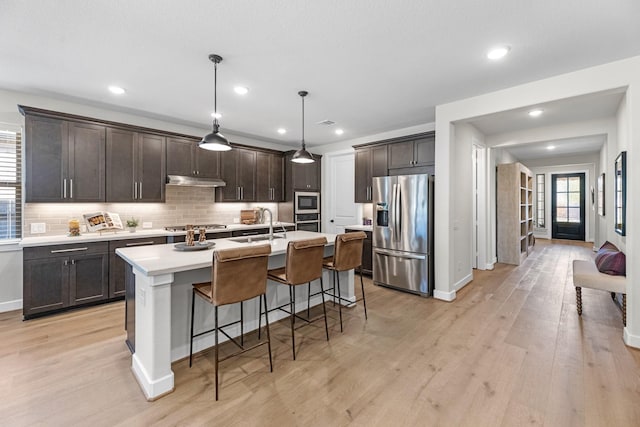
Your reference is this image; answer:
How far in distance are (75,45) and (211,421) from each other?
10.2ft

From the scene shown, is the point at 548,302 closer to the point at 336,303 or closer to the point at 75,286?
the point at 336,303

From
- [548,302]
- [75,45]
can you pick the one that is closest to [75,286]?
[75,45]

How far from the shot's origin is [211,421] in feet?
5.81

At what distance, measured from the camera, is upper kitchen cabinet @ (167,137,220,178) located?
179 inches

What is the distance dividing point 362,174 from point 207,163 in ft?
8.97

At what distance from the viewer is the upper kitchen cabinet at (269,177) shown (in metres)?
5.70

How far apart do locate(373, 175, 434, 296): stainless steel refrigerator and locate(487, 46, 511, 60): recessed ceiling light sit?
1656mm

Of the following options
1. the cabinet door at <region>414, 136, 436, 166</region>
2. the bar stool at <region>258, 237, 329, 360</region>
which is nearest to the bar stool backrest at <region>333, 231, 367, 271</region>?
the bar stool at <region>258, 237, 329, 360</region>

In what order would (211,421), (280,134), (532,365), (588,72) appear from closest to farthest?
(211,421)
(532,365)
(588,72)
(280,134)

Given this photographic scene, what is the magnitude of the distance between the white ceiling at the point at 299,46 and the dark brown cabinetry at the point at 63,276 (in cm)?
193

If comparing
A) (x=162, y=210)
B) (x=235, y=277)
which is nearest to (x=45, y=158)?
(x=162, y=210)

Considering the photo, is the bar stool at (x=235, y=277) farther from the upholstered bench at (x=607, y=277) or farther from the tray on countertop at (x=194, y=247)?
the upholstered bench at (x=607, y=277)

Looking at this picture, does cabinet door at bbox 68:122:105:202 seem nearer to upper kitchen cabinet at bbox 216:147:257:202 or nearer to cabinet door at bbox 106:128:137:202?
cabinet door at bbox 106:128:137:202

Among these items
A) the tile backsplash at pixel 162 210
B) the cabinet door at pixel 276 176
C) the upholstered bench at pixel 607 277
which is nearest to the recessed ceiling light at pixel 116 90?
the tile backsplash at pixel 162 210
